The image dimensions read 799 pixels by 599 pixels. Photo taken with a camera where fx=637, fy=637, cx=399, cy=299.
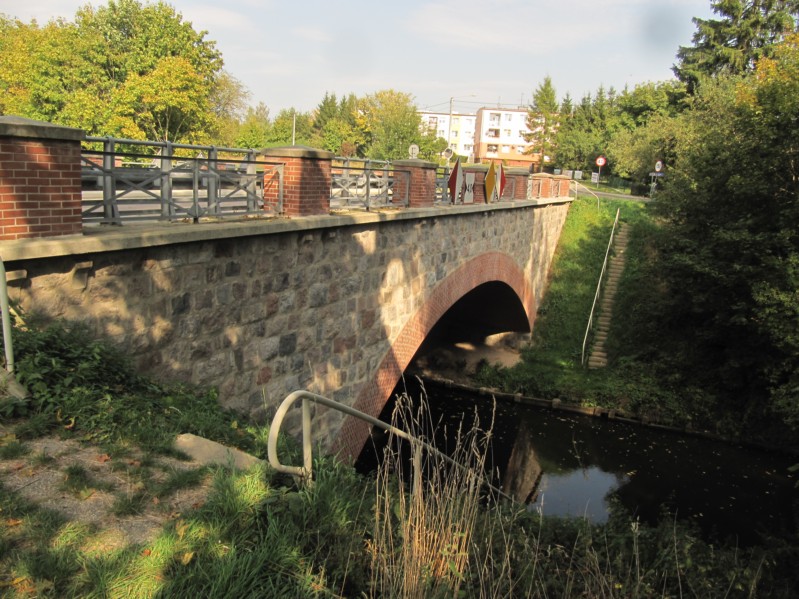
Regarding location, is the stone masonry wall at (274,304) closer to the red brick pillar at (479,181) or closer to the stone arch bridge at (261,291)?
the stone arch bridge at (261,291)

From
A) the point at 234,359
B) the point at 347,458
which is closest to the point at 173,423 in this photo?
the point at 234,359

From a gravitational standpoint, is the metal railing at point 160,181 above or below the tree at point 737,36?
below

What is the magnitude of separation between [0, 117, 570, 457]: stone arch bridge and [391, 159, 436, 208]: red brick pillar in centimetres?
4

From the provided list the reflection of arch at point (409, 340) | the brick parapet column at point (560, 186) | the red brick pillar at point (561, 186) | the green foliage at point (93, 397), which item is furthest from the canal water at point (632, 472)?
the red brick pillar at point (561, 186)

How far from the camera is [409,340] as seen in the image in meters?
9.58

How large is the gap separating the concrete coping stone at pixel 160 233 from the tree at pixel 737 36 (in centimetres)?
3519

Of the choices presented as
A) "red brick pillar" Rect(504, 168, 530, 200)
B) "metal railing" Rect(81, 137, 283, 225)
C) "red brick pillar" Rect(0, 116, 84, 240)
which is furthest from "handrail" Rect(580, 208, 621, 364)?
"red brick pillar" Rect(0, 116, 84, 240)

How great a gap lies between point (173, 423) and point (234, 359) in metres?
1.59

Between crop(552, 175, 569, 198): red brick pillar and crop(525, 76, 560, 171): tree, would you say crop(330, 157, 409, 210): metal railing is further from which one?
crop(525, 76, 560, 171): tree

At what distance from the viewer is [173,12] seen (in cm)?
2920

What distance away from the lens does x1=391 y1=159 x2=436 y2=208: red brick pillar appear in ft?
30.7

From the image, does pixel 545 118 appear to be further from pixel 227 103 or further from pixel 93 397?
pixel 93 397

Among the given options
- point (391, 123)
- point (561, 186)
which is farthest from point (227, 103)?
point (561, 186)

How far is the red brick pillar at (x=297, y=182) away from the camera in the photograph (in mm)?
6605
